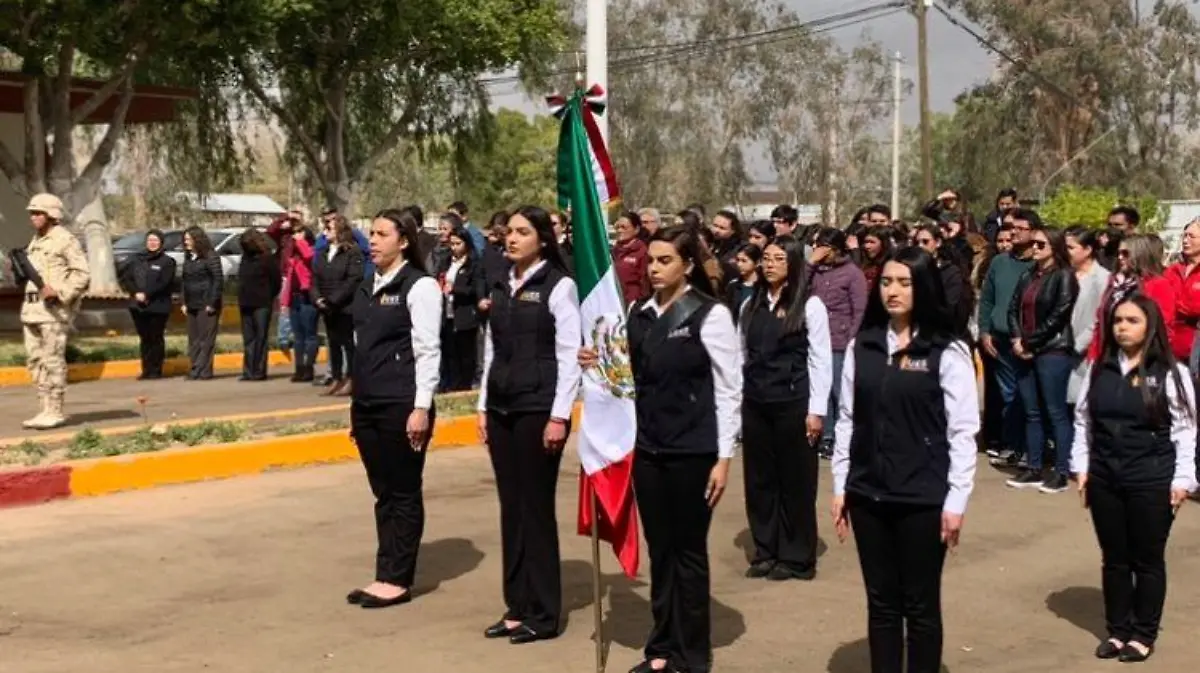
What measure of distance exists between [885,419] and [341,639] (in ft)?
8.88

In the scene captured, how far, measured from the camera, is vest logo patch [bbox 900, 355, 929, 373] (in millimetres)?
5074

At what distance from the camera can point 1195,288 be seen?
30.6 feet

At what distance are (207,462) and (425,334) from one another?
393 centimetres

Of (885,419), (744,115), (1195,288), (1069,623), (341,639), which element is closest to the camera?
(885,419)

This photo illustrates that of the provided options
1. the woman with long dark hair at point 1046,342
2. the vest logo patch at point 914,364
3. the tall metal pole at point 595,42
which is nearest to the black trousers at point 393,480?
the vest logo patch at point 914,364

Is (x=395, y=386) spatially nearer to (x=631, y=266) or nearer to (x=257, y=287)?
(x=631, y=266)

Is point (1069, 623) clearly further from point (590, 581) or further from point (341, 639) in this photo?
point (341, 639)

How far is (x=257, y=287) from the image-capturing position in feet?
52.4

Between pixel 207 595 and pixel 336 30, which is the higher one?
pixel 336 30

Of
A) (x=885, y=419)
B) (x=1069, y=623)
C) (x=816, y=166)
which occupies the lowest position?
(x=1069, y=623)

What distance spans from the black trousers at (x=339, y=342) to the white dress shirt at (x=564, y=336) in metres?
7.50

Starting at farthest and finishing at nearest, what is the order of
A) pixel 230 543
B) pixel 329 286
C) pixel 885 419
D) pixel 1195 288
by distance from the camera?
pixel 329 286 → pixel 1195 288 → pixel 230 543 → pixel 885 419

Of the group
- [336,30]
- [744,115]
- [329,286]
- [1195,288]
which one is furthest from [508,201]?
[1195,288]

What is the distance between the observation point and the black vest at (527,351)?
6418 mm
